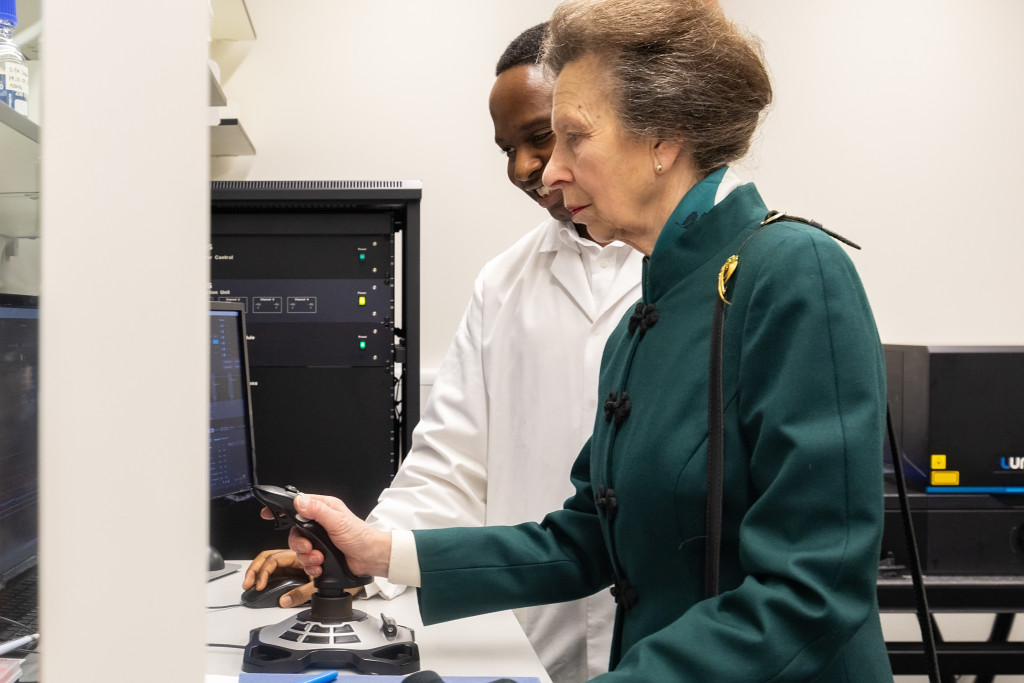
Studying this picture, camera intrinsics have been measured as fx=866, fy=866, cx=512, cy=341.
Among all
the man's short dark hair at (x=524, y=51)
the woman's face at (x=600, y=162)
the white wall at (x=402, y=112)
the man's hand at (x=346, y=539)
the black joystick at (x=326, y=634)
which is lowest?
the black joystick at (x=326, y=634)

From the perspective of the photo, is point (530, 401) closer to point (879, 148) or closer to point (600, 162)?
point (600, 162)

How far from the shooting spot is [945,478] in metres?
1.96

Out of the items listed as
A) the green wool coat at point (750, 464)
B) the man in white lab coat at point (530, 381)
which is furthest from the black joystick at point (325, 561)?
the man in white lab coat at point (530, 381)

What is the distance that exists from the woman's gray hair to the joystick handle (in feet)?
1.73

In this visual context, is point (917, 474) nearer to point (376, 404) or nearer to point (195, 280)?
point (376, 404)

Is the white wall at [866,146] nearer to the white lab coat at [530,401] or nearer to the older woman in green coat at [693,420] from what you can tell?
the white lab coat at [530,401]

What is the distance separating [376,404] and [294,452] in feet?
0.58

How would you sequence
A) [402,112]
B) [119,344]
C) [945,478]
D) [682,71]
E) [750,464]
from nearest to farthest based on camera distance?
[119,344], [750,464], [682,71], [945,478], [402,112]

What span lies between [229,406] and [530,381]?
1.65 ft

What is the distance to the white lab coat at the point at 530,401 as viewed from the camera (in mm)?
1434

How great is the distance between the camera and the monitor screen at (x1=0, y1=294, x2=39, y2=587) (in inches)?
30.2

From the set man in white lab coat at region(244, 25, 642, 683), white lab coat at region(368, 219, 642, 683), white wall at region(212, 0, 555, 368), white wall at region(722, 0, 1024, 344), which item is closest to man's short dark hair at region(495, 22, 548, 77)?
man in white lab coat at region(244, 25, 642, 683)

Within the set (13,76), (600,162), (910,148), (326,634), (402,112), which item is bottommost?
(326,634)

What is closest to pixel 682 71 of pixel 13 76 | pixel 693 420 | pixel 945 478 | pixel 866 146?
pixel 693 420
